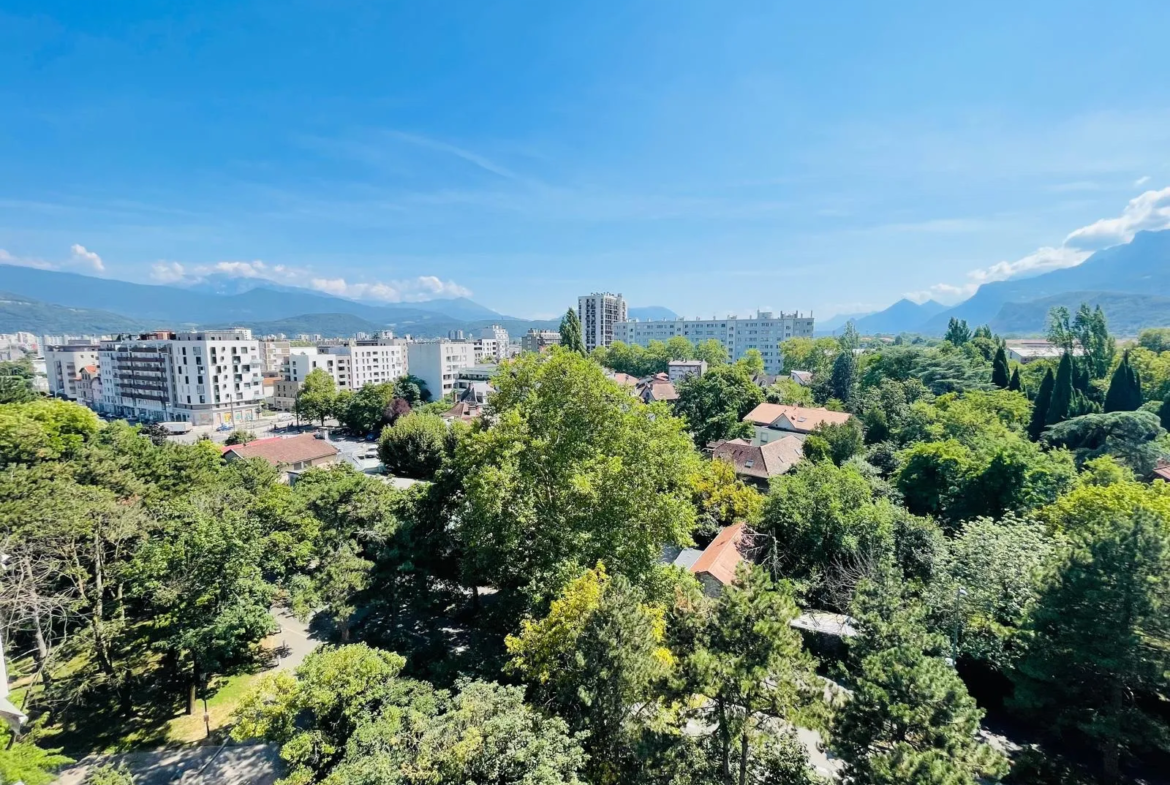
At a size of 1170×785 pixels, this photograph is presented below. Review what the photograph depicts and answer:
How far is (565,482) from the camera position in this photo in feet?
52.5

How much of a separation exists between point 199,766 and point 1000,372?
64.7 meters

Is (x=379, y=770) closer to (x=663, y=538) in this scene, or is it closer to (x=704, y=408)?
(x=663, y=538)

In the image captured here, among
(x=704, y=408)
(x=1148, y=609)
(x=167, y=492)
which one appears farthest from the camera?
(x=704, y=408)

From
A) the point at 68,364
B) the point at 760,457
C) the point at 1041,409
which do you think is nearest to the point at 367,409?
the point at 760,457

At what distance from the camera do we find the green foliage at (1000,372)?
162 feet

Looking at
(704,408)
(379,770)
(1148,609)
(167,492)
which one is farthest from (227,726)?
(704,408)

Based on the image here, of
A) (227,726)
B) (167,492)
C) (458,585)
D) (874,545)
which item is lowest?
(227,726)

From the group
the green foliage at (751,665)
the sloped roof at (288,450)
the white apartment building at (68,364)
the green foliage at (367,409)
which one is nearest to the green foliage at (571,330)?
the green foliage at (367,409)

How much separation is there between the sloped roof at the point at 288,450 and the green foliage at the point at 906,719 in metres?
40.8

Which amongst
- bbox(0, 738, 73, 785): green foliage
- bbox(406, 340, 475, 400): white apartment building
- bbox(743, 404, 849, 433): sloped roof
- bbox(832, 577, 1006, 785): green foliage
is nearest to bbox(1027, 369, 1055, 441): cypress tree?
bbox(743, 404, 849, 433): sloped roof

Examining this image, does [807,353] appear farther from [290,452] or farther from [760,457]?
[290,452]

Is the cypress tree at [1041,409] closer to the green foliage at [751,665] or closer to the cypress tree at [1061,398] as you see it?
the cypress tree at [1061,398]

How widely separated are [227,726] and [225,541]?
238 inches

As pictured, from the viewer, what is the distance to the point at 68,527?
49.3ft
